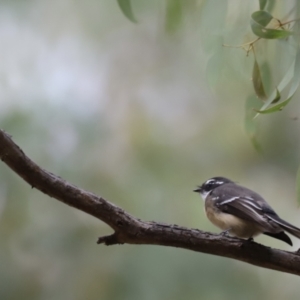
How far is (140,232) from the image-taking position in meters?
0.93

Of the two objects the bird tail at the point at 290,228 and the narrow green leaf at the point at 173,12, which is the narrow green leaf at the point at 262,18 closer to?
the narrow green leaf at the point at 173,12

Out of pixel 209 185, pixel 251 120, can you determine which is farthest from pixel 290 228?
pixel 209 185

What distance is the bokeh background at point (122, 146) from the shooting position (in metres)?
1.38

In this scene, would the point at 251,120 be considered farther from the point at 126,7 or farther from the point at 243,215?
the point at 126,7

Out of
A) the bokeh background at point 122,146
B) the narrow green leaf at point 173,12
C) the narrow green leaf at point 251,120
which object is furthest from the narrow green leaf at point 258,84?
the bokeh background at point 122,146

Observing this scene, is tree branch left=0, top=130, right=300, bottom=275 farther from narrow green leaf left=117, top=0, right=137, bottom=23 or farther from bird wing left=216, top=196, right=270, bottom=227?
narrow green leaf left=117, top=0, right=137, bottom=23

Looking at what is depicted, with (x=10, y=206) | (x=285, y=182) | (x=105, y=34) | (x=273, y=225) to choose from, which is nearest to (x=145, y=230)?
(x=273, y=225)

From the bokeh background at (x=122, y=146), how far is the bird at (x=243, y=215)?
0.28m

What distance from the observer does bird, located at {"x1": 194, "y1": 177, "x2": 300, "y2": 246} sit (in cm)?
101

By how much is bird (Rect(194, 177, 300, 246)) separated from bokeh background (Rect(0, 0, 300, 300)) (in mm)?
285

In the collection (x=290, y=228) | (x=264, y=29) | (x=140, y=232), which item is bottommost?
(x=140, y=232)

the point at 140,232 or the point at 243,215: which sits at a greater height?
the point at 243,215

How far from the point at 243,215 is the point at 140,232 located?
0.25 m

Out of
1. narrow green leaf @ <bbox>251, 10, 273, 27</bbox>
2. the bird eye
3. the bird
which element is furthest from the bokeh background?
narrow green leaf @ <bbox>251, 10, 273, 27</bbox>
